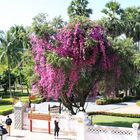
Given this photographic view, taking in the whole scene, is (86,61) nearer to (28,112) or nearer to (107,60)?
(107,60)

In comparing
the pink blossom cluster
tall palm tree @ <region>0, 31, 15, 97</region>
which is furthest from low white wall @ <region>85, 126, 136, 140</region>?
tall palm tree @ <region>0, 31, 15, 97</region>

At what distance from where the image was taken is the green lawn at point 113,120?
25.9m

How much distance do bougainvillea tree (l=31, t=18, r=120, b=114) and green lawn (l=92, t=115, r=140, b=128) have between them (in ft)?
11.5

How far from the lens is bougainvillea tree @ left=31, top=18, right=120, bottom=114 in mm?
21797

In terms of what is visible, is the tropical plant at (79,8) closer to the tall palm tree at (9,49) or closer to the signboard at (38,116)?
the tall palm tree at (9,49)

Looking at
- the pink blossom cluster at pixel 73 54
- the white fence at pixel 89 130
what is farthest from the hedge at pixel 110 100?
the white fence at pixel 89 130

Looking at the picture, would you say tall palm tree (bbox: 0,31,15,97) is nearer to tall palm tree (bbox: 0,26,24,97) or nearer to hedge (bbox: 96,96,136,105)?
tall palm tree (bbox: 0,26,24,97)

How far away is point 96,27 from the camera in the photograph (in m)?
22.5

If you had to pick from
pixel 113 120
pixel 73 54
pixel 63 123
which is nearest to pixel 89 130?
pixel 63 123

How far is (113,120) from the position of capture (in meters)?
28.1

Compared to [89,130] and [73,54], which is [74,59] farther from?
[89,130]

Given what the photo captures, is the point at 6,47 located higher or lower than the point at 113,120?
higher

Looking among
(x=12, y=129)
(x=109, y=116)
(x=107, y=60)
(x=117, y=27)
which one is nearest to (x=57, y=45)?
(x=107, y=60)

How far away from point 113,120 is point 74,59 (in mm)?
8141
